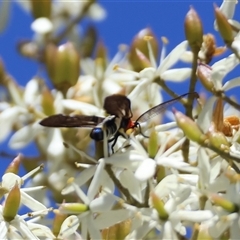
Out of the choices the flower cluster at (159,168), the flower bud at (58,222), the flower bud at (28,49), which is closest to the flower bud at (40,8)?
the flower bud at (28,49)

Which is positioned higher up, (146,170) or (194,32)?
(194,32)

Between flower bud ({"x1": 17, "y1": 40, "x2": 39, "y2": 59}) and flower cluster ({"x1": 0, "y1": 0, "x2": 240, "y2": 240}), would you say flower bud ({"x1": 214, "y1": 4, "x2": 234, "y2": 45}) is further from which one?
flower bud ({"x1": 17, "y1": 40, "x2": 39, "y2": 59})

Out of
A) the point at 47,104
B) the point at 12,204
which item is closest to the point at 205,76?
the point at 12,204

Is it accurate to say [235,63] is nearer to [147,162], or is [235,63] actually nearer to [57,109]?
[147,162]

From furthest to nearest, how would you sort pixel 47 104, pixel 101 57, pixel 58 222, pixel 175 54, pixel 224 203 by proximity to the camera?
pixel 101 57 → pixel 47 104 → pixel 175 54 → pixel 58 222 → pixel 224 203

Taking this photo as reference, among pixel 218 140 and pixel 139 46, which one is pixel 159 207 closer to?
pixel 218 140

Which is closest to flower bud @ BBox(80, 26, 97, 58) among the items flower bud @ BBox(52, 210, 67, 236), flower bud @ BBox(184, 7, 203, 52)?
flower bud @ BBox(184, 7, 203, 52)

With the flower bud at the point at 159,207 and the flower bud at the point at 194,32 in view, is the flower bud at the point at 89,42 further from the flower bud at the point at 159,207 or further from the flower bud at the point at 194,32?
the flower bud at the point at 159,207

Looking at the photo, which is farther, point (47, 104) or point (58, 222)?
point (47, 104)
